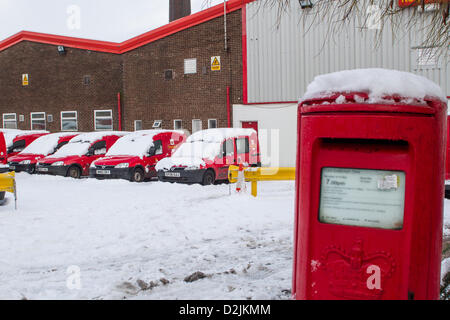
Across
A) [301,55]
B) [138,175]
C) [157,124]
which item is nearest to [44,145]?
[138,175]

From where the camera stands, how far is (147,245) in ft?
20.2

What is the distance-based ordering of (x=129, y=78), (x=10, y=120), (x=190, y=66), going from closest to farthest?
(x=190, y=66)
(x=129, y=78)
(x=10, y=120)

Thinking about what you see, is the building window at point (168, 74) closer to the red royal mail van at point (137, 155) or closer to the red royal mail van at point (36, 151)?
the red royal mail van at point (36, 151)

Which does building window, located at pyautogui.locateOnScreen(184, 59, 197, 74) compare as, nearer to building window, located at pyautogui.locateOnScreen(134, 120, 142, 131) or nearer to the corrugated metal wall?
Answer: the corrugated metal wall

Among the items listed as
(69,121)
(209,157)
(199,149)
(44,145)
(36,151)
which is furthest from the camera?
(69,121)

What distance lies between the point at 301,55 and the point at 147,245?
16470 mm

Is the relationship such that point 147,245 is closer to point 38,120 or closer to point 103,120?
point 103,120

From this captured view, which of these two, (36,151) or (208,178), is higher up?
(36,151)

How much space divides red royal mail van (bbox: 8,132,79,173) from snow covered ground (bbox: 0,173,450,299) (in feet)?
21.9

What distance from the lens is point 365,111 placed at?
2.46 metres

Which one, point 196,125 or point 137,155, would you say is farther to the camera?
point 196,125

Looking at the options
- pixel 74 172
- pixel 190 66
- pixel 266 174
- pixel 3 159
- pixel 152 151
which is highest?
pixel 190 66
